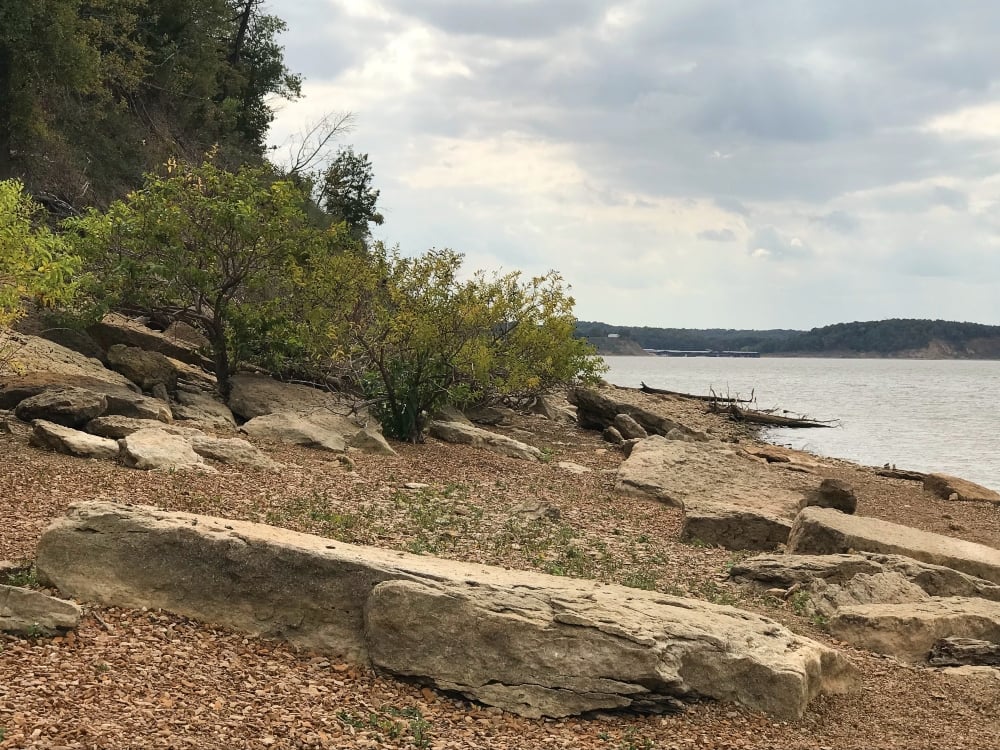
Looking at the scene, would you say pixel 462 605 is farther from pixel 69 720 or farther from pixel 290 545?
pixel 69 720

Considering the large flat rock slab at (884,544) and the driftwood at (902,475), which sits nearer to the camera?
the large flat rock slab at (884,544)

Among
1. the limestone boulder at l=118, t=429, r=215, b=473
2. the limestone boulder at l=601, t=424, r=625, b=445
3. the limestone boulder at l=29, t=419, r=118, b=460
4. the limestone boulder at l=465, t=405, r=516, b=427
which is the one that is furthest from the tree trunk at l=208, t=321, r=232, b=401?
the limestone boulder at l=601, t=424, r=625, b=445

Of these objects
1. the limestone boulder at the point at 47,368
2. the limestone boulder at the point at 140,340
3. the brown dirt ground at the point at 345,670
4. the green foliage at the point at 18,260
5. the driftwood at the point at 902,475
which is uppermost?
the green foliage at the point at 18,260

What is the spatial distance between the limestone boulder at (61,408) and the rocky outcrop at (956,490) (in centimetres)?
2040

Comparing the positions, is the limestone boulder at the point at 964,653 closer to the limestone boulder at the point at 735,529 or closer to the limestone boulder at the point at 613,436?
the limestone boulder at the point at 735,529

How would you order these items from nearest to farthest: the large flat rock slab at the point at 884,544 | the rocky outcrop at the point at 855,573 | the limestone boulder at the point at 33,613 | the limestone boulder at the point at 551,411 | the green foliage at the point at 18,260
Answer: the limestone boulder at the point at 33,613, the rocky outcrop at the point at 855,573, the large flat rock slab at the point at 884,544, the green foliage at the point at 18,260, the limestone boulder at the point at 551,411

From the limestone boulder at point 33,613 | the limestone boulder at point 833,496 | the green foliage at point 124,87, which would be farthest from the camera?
the green foliage at point 124,87

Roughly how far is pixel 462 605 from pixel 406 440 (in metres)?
13.5

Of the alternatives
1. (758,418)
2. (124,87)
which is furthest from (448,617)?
(758,418)

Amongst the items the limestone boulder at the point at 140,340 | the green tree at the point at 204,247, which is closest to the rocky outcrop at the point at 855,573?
the green tree at the point at 204,247

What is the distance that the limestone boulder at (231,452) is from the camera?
15.4 m

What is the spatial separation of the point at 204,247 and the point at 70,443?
8.17 metres

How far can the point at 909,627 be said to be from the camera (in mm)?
10156

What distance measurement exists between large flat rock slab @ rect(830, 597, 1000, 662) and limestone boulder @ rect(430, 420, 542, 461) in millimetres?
12144
